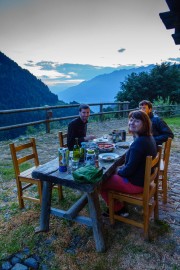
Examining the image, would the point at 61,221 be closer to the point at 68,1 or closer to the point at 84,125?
the point at 84,125

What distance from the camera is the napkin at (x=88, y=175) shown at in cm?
206

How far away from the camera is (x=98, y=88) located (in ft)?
483

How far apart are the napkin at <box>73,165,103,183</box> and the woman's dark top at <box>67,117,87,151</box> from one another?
1.18m

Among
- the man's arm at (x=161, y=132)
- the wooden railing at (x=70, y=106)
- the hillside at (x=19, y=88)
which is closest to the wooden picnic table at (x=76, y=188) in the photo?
the man's arm at (x=161, y=132)

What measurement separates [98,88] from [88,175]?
489 feet


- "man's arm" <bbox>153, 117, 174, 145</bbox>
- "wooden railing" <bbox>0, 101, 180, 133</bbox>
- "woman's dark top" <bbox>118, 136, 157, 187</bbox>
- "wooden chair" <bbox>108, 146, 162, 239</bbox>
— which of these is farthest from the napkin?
"wooden railing" <bbox>0, 101, 180, 133</bbox>

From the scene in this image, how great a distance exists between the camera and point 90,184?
6.85 ft

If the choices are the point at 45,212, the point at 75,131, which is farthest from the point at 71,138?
the point at 45,212

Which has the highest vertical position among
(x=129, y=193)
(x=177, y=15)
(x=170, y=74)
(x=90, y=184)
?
(x=170, y=74)

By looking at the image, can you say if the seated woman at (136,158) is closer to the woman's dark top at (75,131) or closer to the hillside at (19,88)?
the woman's dark top at (75,131)

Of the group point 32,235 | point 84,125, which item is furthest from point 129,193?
point 84,125

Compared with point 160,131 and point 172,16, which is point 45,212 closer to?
point 160,131

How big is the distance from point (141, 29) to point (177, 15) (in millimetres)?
7377

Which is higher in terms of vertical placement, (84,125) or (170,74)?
(170,74)
